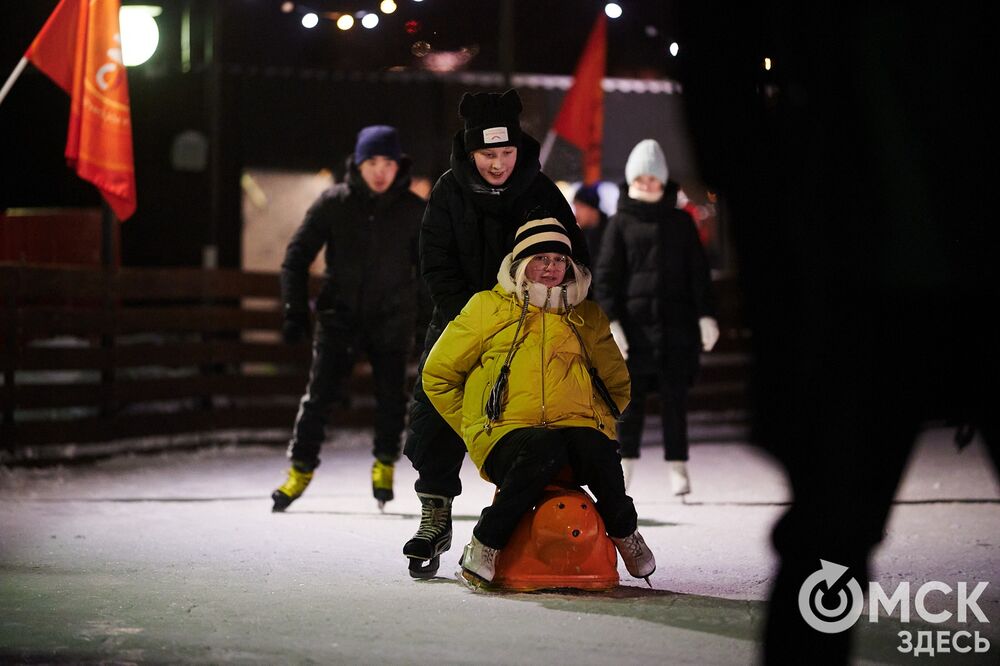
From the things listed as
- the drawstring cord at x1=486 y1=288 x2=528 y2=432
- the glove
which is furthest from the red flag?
the drawstring cord at x1=486 y1=288 x2=528 y2=432

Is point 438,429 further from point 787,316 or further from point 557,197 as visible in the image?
point 787,316

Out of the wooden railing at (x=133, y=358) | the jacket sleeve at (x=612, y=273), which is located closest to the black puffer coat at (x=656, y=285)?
the jacket sleeve at (x=612, y=273)

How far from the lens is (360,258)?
838 centimetres

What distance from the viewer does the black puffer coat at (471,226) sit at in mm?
6242

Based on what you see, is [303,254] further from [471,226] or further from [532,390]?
[532,390]

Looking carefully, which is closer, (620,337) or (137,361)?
(620,337)

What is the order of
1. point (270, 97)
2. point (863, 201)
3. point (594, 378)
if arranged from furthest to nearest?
1. point (270, 97)
2. point (594, 378)
3. point (863, 201)

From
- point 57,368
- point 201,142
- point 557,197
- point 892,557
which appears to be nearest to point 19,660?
point 557,197

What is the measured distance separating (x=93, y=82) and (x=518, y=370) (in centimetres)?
490

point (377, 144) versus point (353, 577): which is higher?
point (377, 144)

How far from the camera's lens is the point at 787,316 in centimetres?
380

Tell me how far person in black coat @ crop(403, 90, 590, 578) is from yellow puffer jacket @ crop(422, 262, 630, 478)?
0.33 metres

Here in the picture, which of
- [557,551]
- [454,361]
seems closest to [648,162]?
[454,361]

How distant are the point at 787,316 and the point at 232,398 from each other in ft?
31.3
